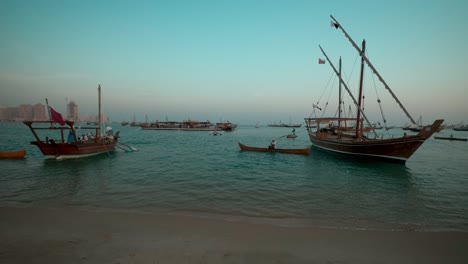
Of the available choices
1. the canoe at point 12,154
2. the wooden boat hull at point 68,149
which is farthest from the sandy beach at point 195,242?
the canoe at point 12,154

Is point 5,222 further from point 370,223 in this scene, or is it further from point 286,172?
point 286,172

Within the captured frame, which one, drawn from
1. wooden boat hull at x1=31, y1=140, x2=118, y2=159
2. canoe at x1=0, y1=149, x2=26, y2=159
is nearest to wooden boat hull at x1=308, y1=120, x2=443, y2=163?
wooden boat hull at x1=31, y1=140, x2=118, y2=159

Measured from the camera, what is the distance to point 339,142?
2891cm

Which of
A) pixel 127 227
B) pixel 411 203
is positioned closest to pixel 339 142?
pixel 411 203

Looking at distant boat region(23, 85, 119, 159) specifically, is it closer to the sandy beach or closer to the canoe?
the canoe

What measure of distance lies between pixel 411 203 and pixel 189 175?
13877 millimetres

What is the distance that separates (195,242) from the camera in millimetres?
6070

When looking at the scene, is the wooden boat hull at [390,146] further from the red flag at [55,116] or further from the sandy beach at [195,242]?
the red flag at [55,116]

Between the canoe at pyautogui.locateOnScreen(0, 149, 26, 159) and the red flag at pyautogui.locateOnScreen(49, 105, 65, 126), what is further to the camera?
the canoe at pyautogui.locateOnScreen(0, 149, 26, 159)

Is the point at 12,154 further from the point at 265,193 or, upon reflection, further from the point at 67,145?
the point at 265,193

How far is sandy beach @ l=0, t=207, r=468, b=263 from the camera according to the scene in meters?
5.25

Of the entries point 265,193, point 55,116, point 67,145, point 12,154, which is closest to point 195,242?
point 265,193

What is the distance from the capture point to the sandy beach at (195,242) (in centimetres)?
525

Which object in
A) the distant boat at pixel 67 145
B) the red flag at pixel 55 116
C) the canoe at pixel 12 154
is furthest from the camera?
the canoe at pixel 12 154
